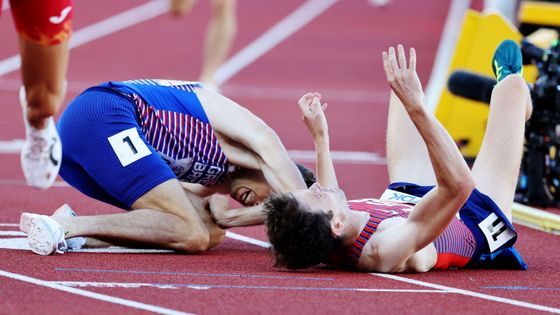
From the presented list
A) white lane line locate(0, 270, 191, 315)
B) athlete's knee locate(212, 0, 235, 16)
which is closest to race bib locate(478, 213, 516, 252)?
white lane line locate(0, 270, 191, 315)

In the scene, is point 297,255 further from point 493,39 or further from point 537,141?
point 493,39

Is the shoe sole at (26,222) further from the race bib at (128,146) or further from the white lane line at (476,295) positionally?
the white lane line at (476,295)

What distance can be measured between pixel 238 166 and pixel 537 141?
251 centimetres

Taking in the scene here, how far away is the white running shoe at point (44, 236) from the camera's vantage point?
230 inches

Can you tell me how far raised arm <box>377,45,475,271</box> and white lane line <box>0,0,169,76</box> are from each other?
34.2 ft

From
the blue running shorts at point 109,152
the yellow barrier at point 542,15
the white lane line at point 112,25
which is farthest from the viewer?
the white lane line at point 112,25

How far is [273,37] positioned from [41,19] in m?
14.0

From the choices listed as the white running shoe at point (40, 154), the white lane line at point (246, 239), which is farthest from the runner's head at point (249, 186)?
the white running shoe at point (40, 154)

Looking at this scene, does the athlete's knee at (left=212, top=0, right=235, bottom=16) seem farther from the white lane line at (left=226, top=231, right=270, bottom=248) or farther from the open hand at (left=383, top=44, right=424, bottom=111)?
the open hand at (left=383, top=44, right=424, bottom=111)

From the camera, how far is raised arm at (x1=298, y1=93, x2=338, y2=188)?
614 cm

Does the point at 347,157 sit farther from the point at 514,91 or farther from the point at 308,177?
the point at 514,91

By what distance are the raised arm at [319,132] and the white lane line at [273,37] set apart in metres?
8.34

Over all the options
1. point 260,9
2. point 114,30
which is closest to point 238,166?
point 114,30

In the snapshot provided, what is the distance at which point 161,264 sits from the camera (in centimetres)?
581
